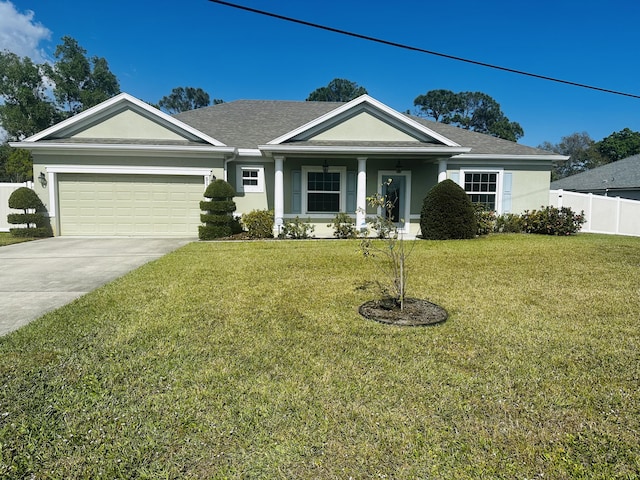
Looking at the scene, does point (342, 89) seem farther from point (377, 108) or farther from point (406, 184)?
point (377, 108)

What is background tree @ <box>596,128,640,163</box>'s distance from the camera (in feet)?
170

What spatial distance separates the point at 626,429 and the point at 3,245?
13.7m

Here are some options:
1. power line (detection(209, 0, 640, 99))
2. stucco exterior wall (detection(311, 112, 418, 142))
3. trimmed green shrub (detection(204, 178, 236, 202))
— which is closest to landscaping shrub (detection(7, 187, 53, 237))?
trimmed green shrub (detection(204, 178, 236, 202))

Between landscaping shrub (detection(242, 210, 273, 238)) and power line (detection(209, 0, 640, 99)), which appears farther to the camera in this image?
landscaping shrub (detection(242, 210, 273, 238))

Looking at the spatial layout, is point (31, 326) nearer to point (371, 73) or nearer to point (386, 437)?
point (386, 437)

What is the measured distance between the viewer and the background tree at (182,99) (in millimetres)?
55750

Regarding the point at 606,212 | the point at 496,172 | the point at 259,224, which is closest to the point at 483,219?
the point at 496,172

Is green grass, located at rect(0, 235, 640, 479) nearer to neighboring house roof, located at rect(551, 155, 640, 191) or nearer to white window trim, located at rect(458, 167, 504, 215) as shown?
white window trim, located at rect(458, 167, 504, 215)

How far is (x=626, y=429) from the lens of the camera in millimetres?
2514

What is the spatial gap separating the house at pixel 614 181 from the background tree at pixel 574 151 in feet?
115

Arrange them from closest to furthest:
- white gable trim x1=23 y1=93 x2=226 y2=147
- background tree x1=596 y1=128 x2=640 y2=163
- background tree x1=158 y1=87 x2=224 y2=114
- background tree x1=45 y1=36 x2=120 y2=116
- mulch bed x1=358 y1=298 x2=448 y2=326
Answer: mulch bed x1=358 y1=298 x2=448 y2=326, white gable trim x1=23 y1=93 x2=226 y2=147, background tree x1=45 y1=36 x2=120 y2=116, background tree x1=596 y1=128 x2=640 y2=163, background tree x1=158 y1=87 x2=224 y2=114

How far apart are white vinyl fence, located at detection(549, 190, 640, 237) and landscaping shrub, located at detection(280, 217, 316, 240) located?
38.4 feet

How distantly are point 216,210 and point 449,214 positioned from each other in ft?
24.7

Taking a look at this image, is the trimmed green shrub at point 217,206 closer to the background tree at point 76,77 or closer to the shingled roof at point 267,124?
the shingled roof at point 267,124
